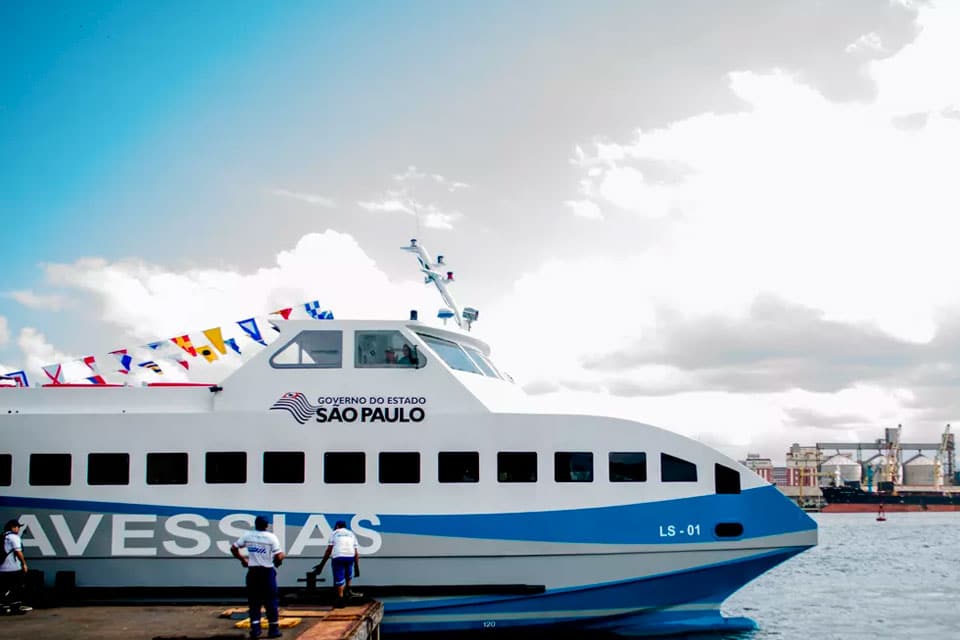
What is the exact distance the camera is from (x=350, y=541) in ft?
38.5

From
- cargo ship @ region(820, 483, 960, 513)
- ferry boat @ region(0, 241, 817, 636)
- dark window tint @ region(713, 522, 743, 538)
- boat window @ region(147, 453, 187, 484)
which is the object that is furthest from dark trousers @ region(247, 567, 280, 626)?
cargo ship @ region(820, 483, 960, 513)

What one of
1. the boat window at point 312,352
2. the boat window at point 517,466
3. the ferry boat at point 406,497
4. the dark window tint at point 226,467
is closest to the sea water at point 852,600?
the ferry boat at point 406,497

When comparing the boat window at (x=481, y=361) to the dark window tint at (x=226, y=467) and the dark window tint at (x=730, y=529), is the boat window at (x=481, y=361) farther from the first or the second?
the dark window tint at (x=730, y=529)

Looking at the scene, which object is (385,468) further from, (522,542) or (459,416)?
(522,542)

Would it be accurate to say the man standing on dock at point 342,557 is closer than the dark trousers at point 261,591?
No

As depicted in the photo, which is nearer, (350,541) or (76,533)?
(350,541)

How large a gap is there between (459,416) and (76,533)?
5.98 m

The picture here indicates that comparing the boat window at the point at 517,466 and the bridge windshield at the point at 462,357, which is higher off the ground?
the bridge windshield at the point at 462,357

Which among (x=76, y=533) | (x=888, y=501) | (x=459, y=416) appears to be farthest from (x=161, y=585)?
(x=888, y=501)

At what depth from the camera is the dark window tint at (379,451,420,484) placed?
42.9 feet

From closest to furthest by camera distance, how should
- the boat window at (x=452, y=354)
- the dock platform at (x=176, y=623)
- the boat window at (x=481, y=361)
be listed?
the dock platform at (x=176, y=623), the boat window at (x=452, y=354), the boat window at (x=481, y=361)

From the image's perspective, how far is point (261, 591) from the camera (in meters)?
9.66

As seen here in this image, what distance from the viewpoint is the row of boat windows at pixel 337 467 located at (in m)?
13.1

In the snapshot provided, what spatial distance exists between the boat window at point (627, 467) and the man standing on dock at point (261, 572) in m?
5.56
